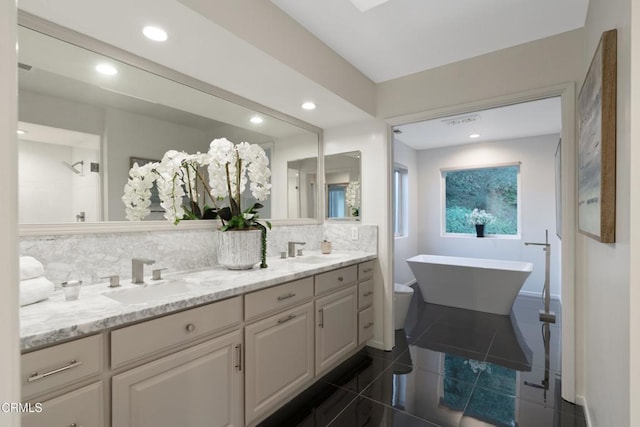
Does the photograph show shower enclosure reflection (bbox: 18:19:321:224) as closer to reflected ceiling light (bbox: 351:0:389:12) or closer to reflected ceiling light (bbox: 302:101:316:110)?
reflected ceiling light (bbox: 302:101:316:110)

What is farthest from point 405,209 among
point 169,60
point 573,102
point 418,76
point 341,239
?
point 169,60

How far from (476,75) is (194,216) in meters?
2.37

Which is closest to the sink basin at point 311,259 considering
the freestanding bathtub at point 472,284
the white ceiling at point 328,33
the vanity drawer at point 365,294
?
the vanity drawer at point 365,294

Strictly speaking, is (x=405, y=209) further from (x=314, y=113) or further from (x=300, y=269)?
(x=300, y=269)

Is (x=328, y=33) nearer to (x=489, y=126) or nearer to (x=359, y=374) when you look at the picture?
(x=359, y=374)

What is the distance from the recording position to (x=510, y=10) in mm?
1888

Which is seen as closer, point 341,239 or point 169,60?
point 169,60

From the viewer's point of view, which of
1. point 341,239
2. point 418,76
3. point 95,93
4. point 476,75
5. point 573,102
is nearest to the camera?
point 95,93

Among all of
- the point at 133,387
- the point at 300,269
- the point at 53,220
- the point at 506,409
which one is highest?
the point at 53,220

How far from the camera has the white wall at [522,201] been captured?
4.59 meters

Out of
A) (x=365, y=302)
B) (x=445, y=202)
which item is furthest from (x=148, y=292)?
(x=445, y=202)

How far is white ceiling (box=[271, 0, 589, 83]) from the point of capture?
1837 mm

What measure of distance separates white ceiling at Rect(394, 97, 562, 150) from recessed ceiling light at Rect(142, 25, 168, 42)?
2.57 meters

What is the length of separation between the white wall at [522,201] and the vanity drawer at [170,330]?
15.1 ft
